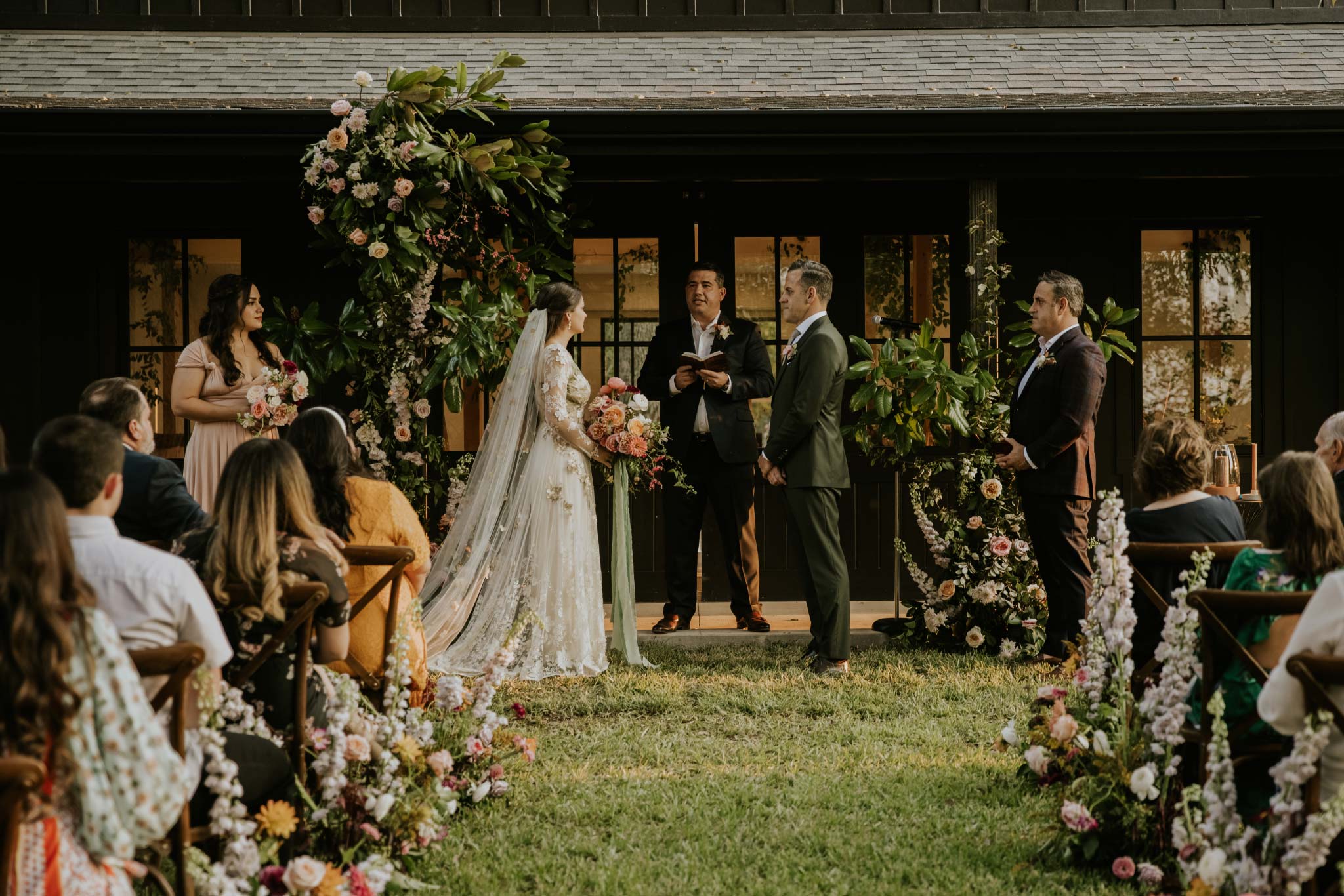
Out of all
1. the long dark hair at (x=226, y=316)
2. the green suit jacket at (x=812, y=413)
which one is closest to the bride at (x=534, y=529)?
the green suit jacket at (x=812, y=413)

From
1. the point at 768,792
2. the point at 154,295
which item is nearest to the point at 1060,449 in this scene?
the point at 768,792

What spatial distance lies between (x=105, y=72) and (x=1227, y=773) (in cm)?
767

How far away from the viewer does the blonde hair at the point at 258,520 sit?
3.30 m

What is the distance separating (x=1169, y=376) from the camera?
8.59m

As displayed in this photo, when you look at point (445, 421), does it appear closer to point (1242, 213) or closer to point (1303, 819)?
point (1242, 213)

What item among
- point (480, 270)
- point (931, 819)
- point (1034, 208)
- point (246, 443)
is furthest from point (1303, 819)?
point (1034, 208)

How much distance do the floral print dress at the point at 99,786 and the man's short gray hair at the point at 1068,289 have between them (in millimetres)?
5339

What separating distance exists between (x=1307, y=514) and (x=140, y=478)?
3.77 meters

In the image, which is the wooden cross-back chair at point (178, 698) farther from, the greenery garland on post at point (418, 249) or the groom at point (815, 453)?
the groom at point (815, 453)

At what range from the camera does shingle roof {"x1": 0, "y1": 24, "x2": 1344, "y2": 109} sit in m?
7.29

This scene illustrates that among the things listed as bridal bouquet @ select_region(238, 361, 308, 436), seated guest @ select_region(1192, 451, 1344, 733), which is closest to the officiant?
bridal bouquet @ select_region(238, 361, 308, 436)

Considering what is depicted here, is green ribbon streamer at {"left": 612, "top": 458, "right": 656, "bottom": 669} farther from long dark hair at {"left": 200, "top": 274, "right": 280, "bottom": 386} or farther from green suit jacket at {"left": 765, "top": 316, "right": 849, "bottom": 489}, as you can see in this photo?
long dark hair at {"left": 200, "top": 274, "right": 280, "bottom": 386}

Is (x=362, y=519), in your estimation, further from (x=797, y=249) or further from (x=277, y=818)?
(x=797, y=249)

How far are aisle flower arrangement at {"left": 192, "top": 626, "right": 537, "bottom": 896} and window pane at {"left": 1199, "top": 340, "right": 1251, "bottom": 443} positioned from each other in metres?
5.99
